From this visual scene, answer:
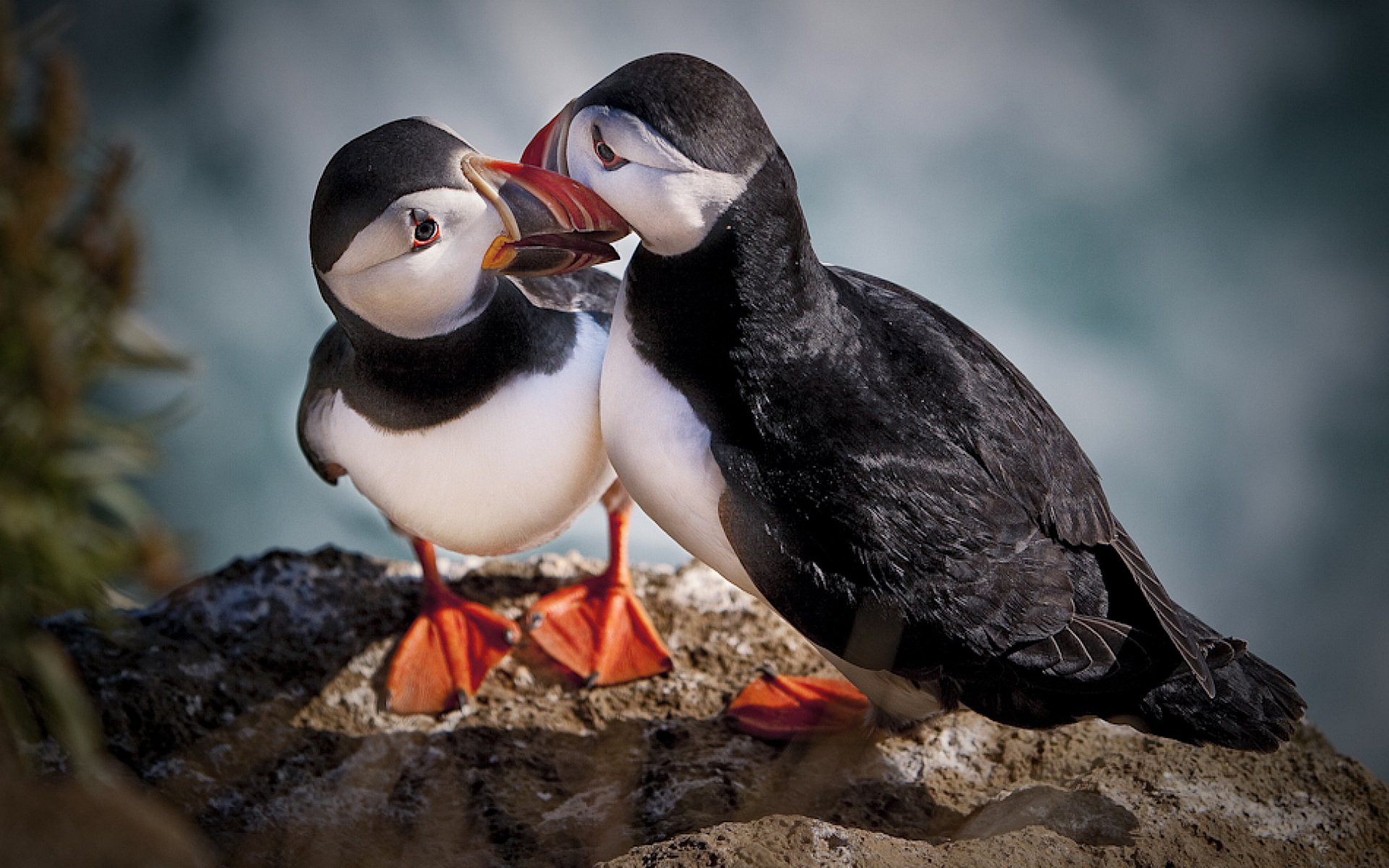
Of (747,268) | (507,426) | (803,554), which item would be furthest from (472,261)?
(803,554)

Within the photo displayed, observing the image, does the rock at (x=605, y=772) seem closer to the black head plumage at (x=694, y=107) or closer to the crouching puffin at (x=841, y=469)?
the crouching puffin at (x=841, y=469)

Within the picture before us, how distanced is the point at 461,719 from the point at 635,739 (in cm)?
31

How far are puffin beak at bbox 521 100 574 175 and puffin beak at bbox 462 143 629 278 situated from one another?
0.04 meters

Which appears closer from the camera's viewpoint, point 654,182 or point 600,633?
point 654,182

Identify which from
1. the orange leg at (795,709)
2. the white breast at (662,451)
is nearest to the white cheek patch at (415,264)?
the white breast at (662,451)

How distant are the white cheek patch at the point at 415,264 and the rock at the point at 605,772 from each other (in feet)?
2.33

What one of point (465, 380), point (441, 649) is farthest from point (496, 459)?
point (441, 649)

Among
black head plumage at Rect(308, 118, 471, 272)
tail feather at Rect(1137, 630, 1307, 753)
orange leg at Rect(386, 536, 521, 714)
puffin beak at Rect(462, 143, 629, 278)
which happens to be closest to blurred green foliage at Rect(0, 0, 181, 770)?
black head plumage at Rect(308, 118, 471, 272)

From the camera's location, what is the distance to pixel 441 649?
2113 millimetres

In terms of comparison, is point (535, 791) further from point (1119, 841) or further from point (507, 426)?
point (1119, 841)

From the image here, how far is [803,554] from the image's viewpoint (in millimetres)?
1533

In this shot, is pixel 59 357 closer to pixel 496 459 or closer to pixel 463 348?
pixel 463 348

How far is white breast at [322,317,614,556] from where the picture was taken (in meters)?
1.82

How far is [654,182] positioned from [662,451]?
1.21 feet
